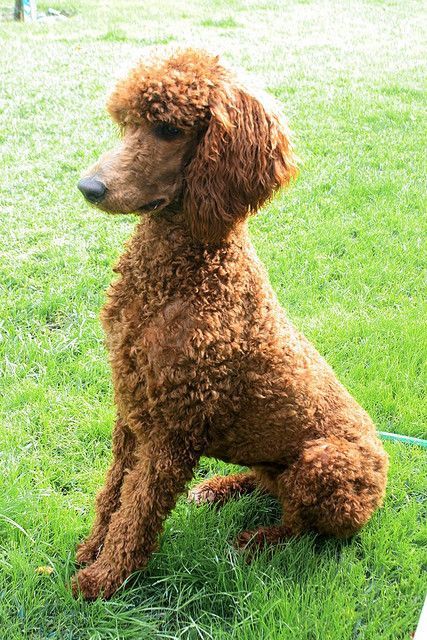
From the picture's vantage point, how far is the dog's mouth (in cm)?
195

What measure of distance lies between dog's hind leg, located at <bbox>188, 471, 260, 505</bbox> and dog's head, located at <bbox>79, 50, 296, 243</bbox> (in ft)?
3.61

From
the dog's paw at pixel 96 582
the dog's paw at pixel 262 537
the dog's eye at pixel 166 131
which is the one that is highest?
the dog's eye at pixel 166 131

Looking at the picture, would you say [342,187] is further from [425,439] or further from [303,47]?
[303,47]

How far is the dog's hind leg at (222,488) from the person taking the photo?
2.65 m

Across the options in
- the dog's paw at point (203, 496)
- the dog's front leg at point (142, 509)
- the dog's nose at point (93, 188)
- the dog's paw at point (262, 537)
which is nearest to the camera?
the dog's nose at point (93, 188)

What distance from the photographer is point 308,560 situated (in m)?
2.38

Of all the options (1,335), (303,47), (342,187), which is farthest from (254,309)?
(303,47)

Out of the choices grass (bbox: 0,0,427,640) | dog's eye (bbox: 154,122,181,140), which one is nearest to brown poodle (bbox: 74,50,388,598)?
dog's eye (bbox: 154,122,181,140)

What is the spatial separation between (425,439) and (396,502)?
416mm

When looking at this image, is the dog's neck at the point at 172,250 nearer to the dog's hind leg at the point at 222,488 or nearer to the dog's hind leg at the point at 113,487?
the dog's hind leg at the point at 113,487

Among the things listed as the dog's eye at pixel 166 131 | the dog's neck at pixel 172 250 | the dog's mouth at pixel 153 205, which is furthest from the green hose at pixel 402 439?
the dog's eye at pixel 166 131

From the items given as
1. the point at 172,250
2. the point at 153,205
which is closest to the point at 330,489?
the point at 172,250

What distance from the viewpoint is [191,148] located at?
1.98 meters

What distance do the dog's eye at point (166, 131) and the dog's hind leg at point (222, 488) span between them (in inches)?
54.7
